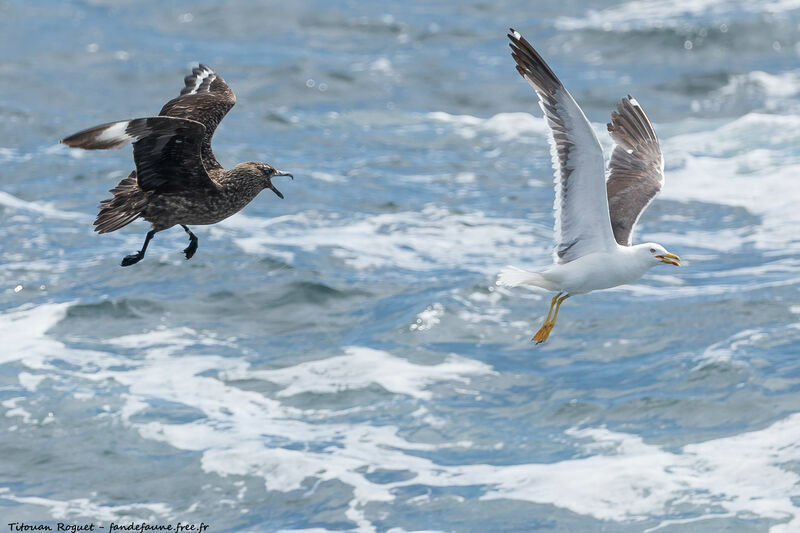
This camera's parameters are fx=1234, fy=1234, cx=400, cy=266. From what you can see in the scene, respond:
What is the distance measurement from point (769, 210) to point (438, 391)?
38.1 feet

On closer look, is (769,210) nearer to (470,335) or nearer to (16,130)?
(470,335)

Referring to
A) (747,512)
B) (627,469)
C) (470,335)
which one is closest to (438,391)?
(470,335)

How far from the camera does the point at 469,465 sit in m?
21.9

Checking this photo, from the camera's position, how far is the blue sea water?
21125 millimetres

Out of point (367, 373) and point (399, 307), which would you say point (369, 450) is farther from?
point (399, 307)

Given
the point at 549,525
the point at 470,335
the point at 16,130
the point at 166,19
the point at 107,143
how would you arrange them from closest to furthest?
the point at 107,143 → the point at 549,525 → the point at 470,335 → the point at 16,130 → the point at 166,19

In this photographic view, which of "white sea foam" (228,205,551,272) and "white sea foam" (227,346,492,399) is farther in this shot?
"white sea foam" (228,205,551,272)

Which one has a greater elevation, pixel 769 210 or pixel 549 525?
pixel 769 210

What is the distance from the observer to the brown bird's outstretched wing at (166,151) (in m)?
11.2

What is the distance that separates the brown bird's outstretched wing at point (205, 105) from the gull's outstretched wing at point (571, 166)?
3379mm

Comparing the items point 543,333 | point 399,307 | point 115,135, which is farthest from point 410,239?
point 115,135

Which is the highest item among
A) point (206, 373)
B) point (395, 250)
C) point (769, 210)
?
point (769, 210)

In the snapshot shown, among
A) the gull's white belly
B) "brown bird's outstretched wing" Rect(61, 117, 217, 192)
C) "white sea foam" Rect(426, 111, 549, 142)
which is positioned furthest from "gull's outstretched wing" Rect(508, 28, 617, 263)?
"white sea foam" Rect(426, 111, 549, 142)

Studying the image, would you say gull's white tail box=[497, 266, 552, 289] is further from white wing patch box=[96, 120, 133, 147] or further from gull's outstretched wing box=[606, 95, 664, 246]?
white wing patch box=[96, 120, 133, 147]
